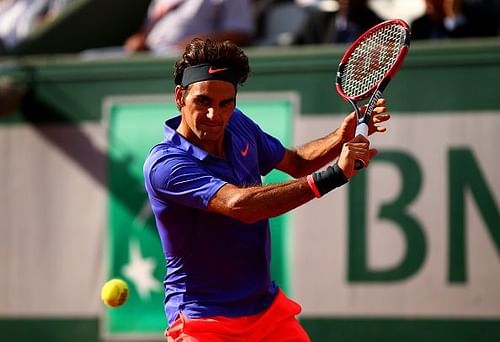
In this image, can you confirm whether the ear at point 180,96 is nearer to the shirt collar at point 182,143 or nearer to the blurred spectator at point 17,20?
the shirt collar at point 182,143

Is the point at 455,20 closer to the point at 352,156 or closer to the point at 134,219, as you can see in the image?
the point at 134,219

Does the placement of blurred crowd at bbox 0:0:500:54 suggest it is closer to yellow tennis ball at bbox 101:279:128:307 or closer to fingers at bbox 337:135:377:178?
yellow tennis ball at bbox 101:279:128:307

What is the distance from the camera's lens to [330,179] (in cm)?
419

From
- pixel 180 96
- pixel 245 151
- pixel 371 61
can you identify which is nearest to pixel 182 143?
pixel 180 96

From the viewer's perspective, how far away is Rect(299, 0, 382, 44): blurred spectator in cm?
773

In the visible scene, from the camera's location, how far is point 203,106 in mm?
4512

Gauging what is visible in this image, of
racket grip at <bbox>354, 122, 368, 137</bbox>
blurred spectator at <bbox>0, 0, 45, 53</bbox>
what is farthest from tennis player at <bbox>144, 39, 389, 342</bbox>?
blurred spectator at <bbox>0, 0, 45, 53</bbox>

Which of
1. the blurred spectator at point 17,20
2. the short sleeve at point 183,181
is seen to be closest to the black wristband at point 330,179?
the short sleeve at point 183,181

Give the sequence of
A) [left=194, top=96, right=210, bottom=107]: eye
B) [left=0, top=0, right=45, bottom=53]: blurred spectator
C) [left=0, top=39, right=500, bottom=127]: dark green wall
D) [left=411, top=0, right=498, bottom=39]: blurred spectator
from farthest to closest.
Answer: [left=0, top=0, right=45, bottom=53]: blurred spectator, [left=411, top=0, right=498, bottom=39]: blurred spectator, [left=0, top=39, right=500, bottom=127]: dark green wall, [left=194, top=96, right=210, bottom=107]: eye

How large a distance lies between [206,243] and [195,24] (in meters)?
3.92

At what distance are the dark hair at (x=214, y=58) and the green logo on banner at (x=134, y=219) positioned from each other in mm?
2869

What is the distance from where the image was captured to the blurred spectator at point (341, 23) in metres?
7.73

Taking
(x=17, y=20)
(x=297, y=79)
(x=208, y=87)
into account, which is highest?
(x=17, y=20)

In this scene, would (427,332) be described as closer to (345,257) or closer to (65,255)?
(345,257)
